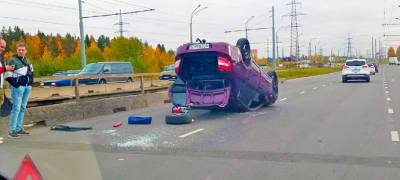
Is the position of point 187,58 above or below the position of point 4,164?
above

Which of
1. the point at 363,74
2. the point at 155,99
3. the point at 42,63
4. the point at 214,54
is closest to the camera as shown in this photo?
the point at 214,54

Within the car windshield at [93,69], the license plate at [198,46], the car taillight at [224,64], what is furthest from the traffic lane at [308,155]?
the car windshield at [93,69]

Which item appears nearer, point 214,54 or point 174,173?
point 174,173

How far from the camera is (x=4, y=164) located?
25.0 feet

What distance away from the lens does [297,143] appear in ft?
30.3

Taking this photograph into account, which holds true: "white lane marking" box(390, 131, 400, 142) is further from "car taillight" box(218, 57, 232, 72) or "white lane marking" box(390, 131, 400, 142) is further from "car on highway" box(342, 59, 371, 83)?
"car on highway" box(342, 59, 371, 83)

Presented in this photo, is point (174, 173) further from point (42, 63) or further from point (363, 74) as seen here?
point (42, 63)

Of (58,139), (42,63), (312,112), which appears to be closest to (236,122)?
(312,112)

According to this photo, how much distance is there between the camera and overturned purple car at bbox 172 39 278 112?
13969 mm

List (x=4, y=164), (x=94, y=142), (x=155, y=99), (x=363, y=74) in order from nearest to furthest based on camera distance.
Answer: (x=4, y=164) → (x=94, y=142) → (x=155, y=99) → (x=363, y=74)

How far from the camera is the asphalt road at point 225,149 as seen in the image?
6844mm

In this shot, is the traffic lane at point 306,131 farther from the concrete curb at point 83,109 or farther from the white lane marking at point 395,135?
the concrete curb at point 83,109

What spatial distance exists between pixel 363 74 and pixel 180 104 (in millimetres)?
25460

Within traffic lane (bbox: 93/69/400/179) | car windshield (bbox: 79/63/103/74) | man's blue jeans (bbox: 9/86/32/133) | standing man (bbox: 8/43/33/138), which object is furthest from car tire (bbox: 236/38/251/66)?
car windshield (bbox: 79/63/103/74)
